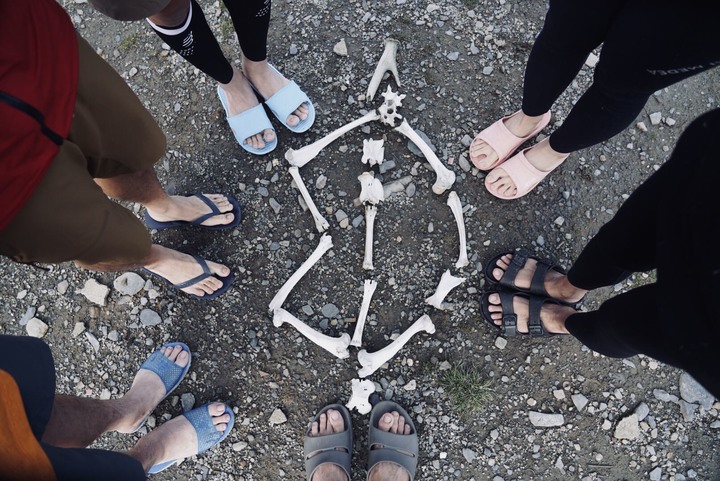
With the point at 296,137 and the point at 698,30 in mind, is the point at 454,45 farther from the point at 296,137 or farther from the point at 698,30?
the point at 698,30

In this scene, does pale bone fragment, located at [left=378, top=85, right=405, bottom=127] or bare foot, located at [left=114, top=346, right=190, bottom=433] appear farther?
pale bone fragment, located at [left=378, top=85, right=405, bottom=127]

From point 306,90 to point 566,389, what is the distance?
2.35 meters

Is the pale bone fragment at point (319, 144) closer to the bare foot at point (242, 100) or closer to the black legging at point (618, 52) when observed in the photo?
the bare foot at point (242, 100)

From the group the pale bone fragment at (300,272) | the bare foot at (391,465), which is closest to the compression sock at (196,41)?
the pale bone fragment at (300,272)

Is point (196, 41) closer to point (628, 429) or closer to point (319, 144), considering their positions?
point (319, 144)

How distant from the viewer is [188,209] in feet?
8.46

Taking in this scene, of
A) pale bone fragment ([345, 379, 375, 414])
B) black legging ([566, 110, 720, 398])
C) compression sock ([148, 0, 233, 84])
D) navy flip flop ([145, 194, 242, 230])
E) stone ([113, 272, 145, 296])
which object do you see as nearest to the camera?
black legging ([566, 110, 720, 398])

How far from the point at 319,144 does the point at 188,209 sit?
0.83 metres

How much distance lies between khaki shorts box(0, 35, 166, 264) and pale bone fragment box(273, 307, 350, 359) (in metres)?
0.94

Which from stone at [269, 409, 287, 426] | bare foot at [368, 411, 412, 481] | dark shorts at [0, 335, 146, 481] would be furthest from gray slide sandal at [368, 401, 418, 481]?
dark shorts at [0, 335, 146, 481]

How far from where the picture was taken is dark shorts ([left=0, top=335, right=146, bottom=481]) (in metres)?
1.44

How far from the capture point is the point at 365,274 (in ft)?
9.04

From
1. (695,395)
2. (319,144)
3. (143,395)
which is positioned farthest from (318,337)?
(695,395)

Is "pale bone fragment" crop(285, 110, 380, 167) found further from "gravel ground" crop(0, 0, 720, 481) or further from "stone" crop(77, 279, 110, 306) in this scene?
"stone" crop(77, 279, 110, 306)
